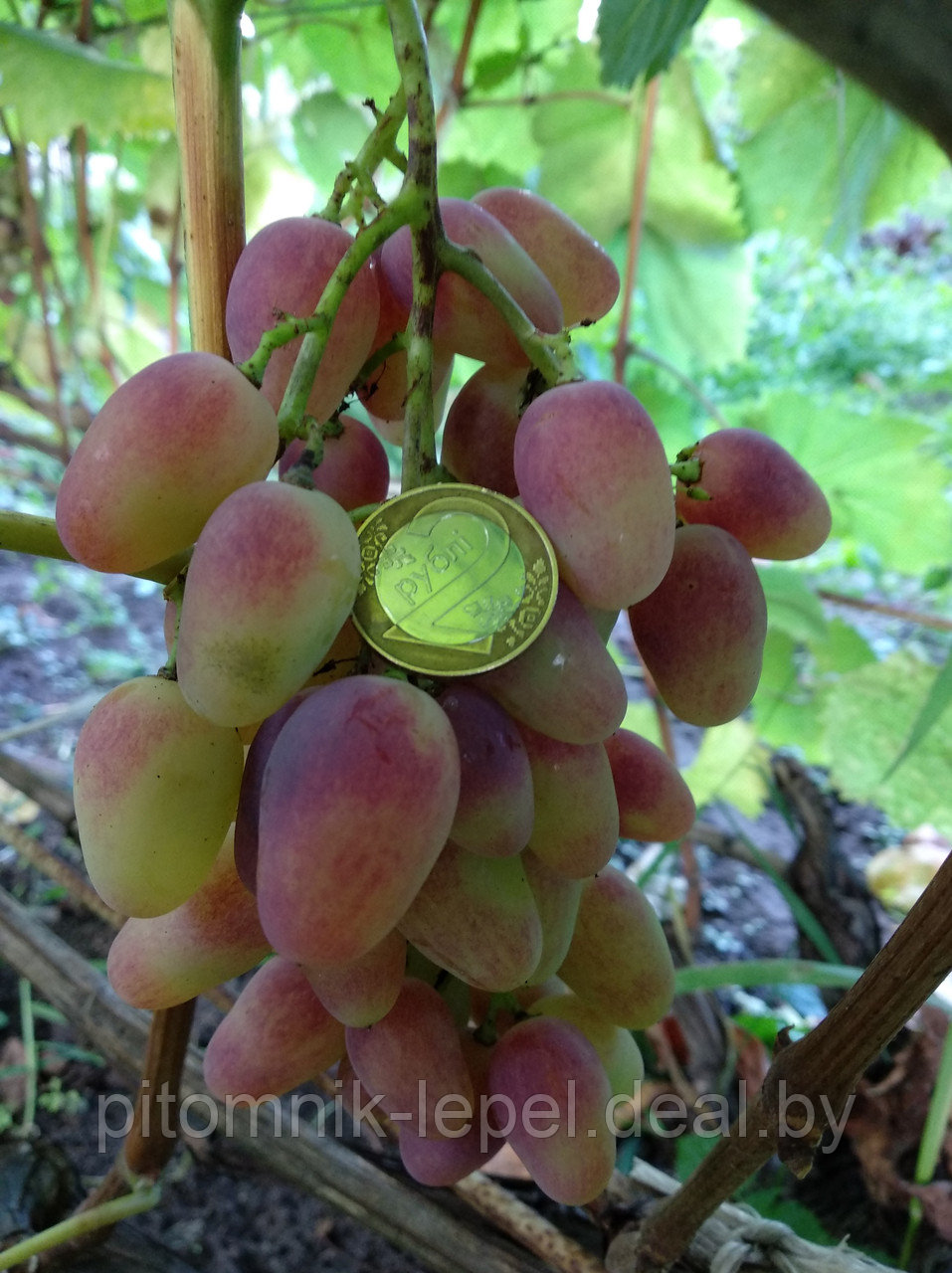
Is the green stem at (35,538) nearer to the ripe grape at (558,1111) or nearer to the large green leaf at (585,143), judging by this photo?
the ripe grape at (558,1111)

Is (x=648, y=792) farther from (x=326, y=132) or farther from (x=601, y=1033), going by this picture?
(x=326, y=132)

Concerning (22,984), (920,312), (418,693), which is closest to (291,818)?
(418,693)

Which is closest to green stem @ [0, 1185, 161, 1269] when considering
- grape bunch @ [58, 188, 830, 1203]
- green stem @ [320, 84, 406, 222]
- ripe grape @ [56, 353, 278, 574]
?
grape bunch @ [58, 188, 830, 1203]

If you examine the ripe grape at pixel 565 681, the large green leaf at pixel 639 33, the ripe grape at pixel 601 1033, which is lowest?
the ripe grape at pixel 601 1033

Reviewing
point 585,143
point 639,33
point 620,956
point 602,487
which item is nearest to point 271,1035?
point 620,956

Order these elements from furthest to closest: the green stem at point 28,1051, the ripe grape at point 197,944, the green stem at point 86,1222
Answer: the green stem at point 28,1051 < the green stem at point 86,1222 < the ripe grape at point 197,944

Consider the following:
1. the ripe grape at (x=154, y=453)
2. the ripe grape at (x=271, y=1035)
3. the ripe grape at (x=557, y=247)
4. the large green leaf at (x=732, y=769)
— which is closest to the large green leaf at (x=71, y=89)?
the ripe grape at (x=557, y=247)

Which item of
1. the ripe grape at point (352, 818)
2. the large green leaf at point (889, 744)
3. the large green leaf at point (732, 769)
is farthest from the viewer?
the large green leaf at point (732, 769)
